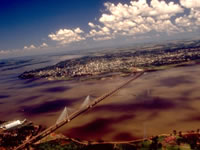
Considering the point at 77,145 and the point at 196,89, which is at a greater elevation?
the point at 196,89

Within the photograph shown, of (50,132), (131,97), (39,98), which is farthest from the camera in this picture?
(39,98)

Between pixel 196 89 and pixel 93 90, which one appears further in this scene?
pixel 93 90

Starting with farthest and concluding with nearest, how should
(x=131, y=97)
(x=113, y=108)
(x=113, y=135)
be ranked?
(x=131, y=97), (x=113, y=108), (x=113, y=135)

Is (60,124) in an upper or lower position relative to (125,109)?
lower

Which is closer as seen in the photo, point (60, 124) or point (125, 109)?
point (60, 124)

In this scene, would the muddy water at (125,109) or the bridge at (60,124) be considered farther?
the muddy water at (125,109)

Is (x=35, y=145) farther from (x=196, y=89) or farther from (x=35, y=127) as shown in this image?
(x=196, y=89)

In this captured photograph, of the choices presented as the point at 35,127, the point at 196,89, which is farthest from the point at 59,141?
the point at 196,89
